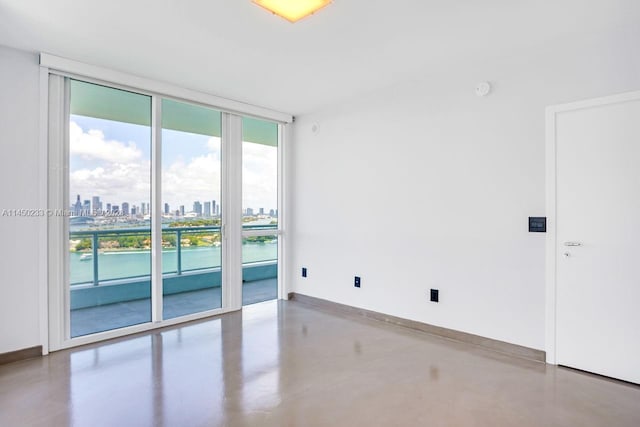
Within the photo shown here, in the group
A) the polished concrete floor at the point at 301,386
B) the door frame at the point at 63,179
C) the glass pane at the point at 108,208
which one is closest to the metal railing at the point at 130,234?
the glass pane at the point at 108,208

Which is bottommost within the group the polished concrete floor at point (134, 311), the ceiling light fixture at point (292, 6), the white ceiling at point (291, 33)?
the polished concrete floor at point (134, 311)

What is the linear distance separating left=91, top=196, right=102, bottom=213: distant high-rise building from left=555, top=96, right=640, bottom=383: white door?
404cm

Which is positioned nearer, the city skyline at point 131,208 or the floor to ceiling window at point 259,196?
the city skyline at point 131,208

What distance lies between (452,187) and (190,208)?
282 centimetres

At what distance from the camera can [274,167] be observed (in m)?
5.17

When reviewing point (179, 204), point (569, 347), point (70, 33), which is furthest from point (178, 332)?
point (569, 347)

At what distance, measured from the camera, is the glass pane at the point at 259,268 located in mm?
4957

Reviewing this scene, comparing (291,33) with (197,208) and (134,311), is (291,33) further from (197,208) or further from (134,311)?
(134,311)

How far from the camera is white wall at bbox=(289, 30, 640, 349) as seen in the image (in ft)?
9.95

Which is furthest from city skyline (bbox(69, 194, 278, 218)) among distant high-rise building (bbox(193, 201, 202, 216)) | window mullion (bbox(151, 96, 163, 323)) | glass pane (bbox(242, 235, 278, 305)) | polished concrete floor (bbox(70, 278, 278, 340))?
polished concrete floor (bbox(70, 278, 278, 340))

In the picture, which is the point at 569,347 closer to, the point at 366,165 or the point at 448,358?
the point at 448,358

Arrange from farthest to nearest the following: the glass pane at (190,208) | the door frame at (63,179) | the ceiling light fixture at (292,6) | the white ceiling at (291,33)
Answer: the glass pane at (190,208) → the door frame at (63,179) → the white ceiling at (291,33) → the ceiling light fixture at (292,6)

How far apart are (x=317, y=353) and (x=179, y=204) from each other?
2.21m

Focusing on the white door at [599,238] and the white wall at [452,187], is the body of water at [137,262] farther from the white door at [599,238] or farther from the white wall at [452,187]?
the white door at [599,238]
